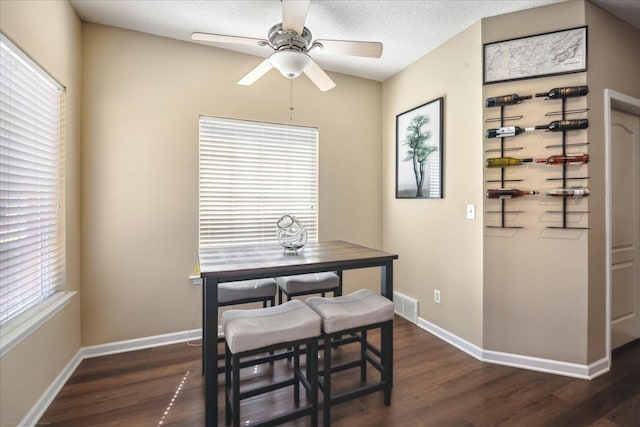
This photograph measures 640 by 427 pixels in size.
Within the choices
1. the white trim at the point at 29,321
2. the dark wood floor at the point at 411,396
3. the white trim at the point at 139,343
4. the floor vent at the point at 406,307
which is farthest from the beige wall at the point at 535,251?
the white trim at the point at 29,321

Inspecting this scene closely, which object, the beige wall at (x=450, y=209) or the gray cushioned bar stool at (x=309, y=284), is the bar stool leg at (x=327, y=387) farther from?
the beige wall at (x=450, y=209)

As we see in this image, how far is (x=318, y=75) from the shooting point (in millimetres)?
2238

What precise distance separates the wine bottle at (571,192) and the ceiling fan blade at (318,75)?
1.83 metres

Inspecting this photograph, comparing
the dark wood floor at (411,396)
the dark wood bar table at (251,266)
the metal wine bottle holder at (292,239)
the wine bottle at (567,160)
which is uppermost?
the wine bottle at (567,160)

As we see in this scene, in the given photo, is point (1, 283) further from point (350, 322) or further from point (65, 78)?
point (350, 322)

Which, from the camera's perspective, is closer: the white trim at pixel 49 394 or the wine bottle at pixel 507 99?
the white trim at pixel 49 394

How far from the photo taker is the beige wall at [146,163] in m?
2.40

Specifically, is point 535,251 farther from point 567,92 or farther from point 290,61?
point 290,61

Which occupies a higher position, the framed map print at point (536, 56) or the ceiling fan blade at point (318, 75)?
the framed map print at point (536, 56)

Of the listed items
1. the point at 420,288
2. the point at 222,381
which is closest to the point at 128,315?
the point at 222,381

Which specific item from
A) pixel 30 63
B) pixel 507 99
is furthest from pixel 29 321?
pixel 507 99

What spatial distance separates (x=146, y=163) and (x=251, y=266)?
5.32ft

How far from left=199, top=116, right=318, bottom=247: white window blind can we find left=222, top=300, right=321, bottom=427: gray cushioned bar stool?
52.8 inches

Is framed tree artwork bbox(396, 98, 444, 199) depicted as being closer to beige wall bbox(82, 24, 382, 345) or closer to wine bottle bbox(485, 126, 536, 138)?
wine bottle bbox(485, 126, 536, 138)
